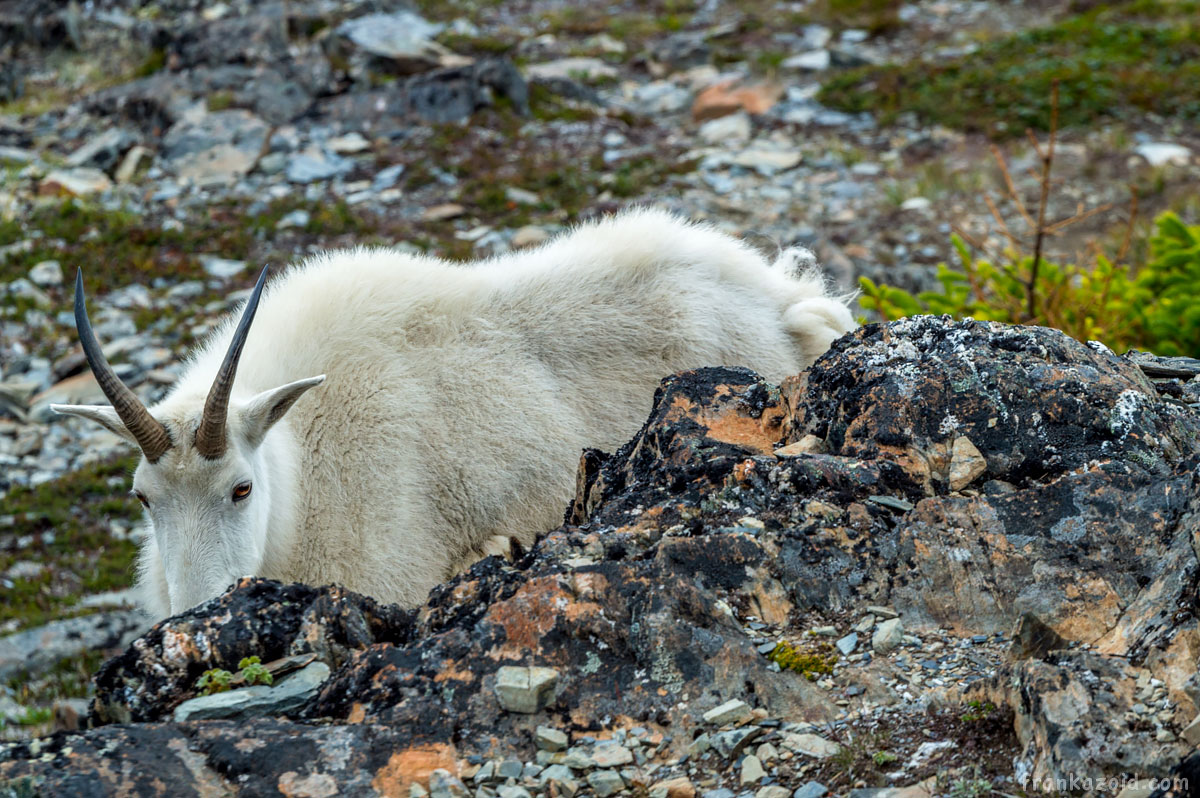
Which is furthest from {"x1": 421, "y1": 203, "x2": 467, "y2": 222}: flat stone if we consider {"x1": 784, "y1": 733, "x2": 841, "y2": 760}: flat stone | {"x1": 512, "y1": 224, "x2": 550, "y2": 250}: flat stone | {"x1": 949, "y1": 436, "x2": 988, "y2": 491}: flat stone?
{"x1": 784, "y1": 733, "x2": 841, "y2": 760}: flat stone

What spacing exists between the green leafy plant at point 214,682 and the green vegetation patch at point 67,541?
5.81 m

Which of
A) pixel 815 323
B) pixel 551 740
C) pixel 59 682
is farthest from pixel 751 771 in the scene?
pixel 59 682

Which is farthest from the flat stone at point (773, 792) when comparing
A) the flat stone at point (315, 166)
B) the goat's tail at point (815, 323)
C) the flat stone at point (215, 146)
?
the flat stone at point (215, 146)

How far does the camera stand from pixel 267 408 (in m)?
5.14

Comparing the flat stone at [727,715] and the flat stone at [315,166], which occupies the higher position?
the flat stone at [727,715]

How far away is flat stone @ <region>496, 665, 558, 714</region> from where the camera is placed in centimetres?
282

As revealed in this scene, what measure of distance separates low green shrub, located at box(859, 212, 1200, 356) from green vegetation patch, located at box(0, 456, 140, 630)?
6487 millimetres

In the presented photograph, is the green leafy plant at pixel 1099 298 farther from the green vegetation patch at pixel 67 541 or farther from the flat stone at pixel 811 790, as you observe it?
the green vegetation patch at pixel 67 541

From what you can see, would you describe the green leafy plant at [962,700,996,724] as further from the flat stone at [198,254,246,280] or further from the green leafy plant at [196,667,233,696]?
the flat stone at [198,254,246,280]

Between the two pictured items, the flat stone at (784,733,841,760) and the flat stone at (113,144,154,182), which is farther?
the flat stone at (113,144,154,182)

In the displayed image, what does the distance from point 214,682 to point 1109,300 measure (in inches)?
294

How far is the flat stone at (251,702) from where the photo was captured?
3.00 m

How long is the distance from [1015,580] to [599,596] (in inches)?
47.0

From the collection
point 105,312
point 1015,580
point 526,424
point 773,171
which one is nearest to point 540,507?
point 526,424
